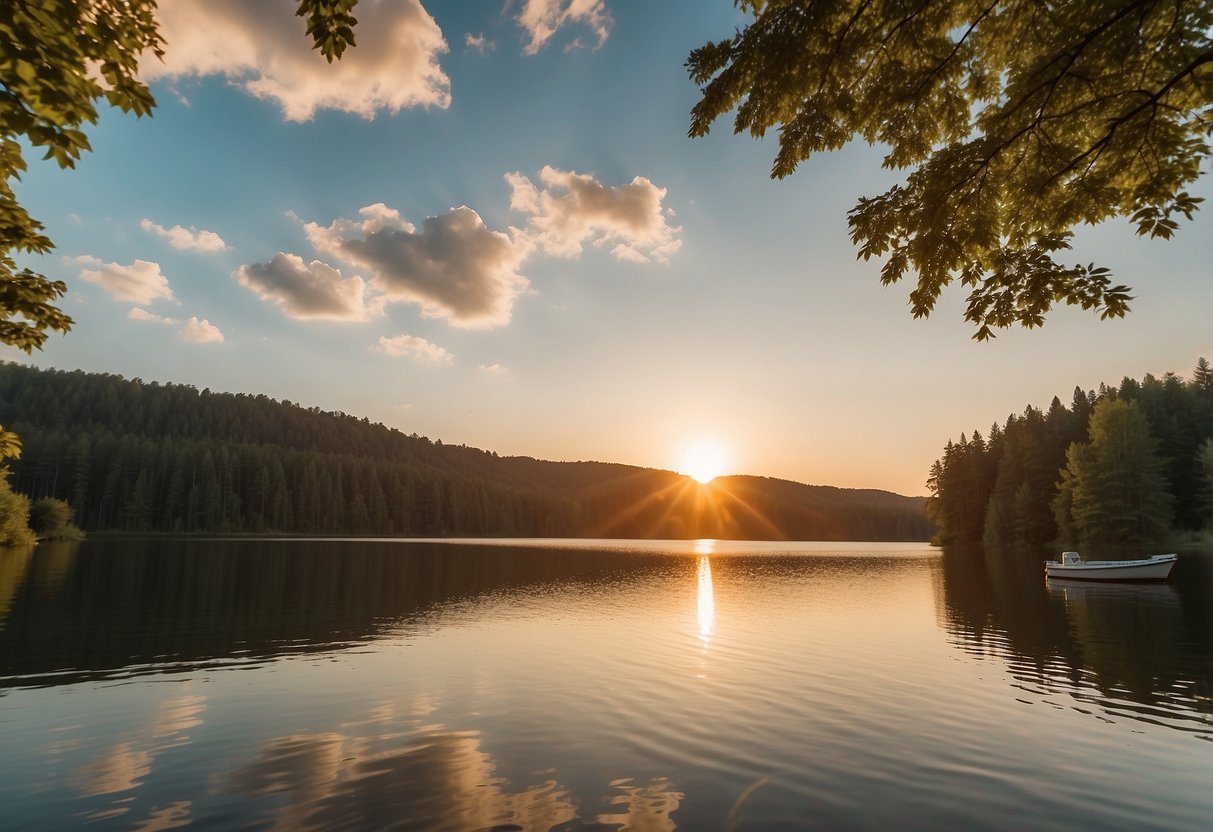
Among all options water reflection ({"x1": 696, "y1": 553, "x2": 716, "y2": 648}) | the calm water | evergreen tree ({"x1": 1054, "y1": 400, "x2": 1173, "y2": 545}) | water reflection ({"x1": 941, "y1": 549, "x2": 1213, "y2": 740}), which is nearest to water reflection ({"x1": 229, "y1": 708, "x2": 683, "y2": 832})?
the calm water

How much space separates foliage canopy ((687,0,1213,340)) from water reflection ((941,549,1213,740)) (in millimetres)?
13200

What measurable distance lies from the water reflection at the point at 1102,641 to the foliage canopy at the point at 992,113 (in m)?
13.2

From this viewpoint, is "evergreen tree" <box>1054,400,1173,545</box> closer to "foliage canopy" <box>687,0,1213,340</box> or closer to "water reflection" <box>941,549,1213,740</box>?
"water reflection" <box>941,549,1213,740</box>

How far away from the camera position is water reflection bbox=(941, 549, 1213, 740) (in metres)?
16.8

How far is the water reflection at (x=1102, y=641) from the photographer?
16.8 meters

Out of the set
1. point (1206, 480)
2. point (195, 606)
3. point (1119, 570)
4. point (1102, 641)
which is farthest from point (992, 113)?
point (1206, 480)

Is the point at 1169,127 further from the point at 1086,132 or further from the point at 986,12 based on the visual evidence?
the point at 986,12

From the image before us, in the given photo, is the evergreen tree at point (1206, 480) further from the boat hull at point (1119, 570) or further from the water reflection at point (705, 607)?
the water reflection at point (705, 607)

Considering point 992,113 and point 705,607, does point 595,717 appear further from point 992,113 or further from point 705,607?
point 705,607

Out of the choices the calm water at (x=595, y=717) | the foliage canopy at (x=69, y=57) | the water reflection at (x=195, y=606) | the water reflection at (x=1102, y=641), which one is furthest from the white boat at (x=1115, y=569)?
the foliage canopy at (x=69, y=57)

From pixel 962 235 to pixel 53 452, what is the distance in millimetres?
198602

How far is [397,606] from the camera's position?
115ft

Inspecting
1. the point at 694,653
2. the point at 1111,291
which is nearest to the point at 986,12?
the point at 1111,291

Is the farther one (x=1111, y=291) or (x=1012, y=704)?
(x=1012, y=704)
